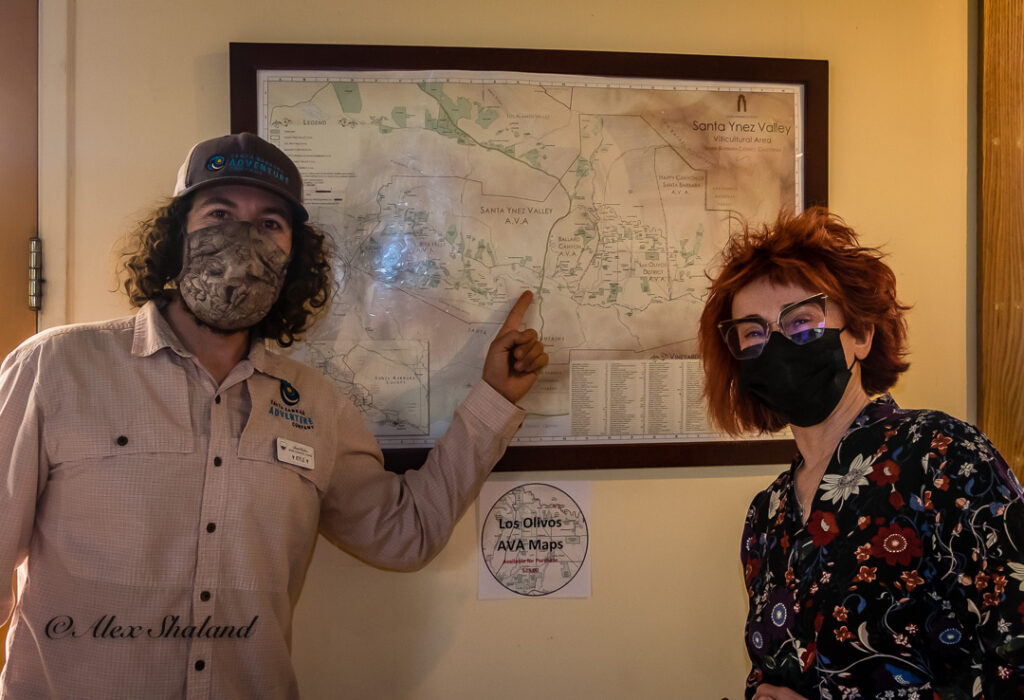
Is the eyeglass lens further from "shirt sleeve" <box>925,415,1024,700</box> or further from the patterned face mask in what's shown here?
the patterned face mask

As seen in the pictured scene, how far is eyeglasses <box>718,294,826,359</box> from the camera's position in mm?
1292

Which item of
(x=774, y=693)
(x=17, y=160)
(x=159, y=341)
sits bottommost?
(x=774, y=693)

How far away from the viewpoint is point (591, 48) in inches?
72.2

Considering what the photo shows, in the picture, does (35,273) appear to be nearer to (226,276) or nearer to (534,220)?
Answer: (226,276)

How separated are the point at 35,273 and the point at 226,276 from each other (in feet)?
2.26

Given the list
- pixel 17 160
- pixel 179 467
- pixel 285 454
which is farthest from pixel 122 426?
pixel 17 160

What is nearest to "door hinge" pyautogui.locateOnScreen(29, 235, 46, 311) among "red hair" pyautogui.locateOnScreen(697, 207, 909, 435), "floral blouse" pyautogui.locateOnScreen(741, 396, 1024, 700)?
"red hair" pyautogui.locateOnScreen(697, 207, 909, 435)

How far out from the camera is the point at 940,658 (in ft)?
3.58

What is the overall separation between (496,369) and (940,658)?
1.02m

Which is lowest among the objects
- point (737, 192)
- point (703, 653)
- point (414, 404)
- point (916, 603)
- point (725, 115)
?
point (703, 653)

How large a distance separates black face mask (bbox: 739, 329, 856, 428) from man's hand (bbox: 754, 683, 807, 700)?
477 millimetres

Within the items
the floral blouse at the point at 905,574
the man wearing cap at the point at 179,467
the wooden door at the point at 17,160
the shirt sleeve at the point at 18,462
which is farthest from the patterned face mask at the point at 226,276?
the floral blouse at the point at 905,574

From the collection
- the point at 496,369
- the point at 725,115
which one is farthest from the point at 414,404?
the point at 725,115

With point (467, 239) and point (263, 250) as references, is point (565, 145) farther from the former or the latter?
point (263, 250)
